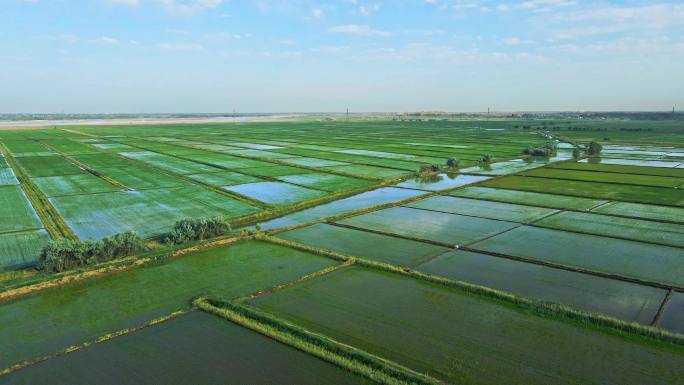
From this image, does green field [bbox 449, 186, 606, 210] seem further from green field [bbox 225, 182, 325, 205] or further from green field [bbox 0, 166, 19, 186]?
green field [bbox 0, 166, 19, 186]

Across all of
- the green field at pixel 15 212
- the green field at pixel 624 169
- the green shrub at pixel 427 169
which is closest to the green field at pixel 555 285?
the green field at pixel 15 212

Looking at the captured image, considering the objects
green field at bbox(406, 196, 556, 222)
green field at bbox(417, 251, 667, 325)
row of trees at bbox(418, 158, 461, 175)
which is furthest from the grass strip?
row of trees at bbox(418, 158, 461, 175)

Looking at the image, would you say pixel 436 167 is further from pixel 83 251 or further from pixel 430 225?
pixel 83 251

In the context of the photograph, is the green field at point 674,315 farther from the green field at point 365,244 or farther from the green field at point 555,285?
the green field at point 365,244

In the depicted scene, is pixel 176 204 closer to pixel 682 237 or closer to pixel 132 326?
pixel 132 326

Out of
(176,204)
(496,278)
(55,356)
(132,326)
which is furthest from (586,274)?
(176,204)

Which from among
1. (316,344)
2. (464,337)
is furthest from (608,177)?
Result: (316,344)
